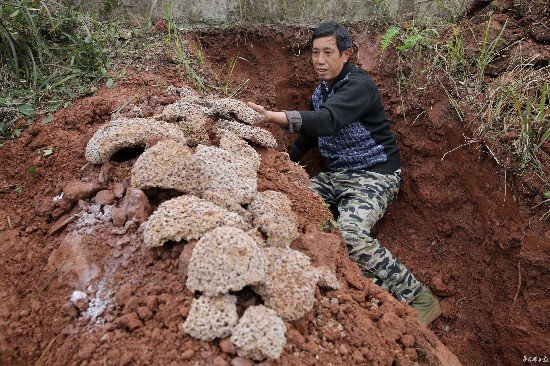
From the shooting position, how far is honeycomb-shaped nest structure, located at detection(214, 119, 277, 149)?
7.41ft

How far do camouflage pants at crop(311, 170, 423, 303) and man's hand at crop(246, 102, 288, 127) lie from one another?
28.5 inches

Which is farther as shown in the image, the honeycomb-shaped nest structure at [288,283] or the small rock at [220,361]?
the honeycomb-shaped nest structure at [288,283]

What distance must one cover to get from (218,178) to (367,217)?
1.25 metres

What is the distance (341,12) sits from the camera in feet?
12.3

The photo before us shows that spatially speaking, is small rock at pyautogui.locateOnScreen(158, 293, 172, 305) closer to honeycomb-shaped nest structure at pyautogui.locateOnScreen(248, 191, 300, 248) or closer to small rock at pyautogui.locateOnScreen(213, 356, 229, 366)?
small rock at pyautogui.locateOnScreen(213, 356, 229, 366)

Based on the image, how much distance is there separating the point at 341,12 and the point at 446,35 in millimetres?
900

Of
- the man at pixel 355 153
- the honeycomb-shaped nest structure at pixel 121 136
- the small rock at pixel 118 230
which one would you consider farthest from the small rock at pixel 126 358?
the man at pixel 355 153

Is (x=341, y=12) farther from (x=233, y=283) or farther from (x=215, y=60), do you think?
(x=233, y=283)

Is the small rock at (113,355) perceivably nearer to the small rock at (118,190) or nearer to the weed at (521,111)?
the small rock at (118,190)

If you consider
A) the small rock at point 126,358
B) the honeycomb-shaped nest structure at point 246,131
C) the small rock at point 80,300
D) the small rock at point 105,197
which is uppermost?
the honeycomb-shaped nest structure at point 246,131

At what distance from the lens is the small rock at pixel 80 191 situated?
6.16 feet

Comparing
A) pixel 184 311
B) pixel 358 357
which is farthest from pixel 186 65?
pixel 358 357

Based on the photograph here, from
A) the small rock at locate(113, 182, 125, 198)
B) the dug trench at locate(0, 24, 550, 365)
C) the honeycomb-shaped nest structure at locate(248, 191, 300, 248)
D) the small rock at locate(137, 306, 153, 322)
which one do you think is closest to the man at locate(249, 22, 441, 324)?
the dug trench at locate(0, 24, 550, 365)

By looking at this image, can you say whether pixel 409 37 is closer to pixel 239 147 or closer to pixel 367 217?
pixel 367 217
